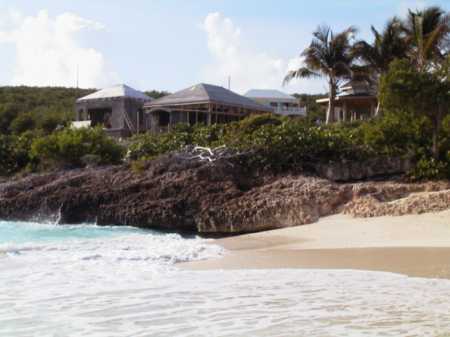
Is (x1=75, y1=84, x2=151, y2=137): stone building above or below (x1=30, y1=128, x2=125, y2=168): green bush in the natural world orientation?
above

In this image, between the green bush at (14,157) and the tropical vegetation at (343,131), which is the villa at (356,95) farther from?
the green bush at (14,157)

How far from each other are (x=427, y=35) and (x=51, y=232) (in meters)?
23.5

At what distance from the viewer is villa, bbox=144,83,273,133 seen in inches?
1288

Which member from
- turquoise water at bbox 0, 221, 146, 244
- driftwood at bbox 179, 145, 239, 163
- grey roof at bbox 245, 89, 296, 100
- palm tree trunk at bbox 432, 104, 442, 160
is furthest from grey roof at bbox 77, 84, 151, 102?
palm tree trunk at bbox 432, 104, 442, 160

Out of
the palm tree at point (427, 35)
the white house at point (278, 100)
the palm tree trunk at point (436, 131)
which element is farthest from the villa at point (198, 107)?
the white house at point (278, 100)

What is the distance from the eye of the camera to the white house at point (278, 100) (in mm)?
54781

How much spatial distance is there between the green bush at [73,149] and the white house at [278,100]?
30177 millimetres

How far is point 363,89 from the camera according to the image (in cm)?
3778

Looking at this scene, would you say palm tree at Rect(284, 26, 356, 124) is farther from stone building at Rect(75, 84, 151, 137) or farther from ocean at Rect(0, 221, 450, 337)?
ocean at Rect(0, 221, 450, 337)

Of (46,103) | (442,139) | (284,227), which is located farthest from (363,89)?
(46,103)

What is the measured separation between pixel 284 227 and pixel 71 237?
19.7 ft

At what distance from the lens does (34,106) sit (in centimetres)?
7000

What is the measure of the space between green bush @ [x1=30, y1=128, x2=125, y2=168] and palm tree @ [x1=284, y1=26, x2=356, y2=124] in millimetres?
14634

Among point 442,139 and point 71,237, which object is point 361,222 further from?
point 71,237
